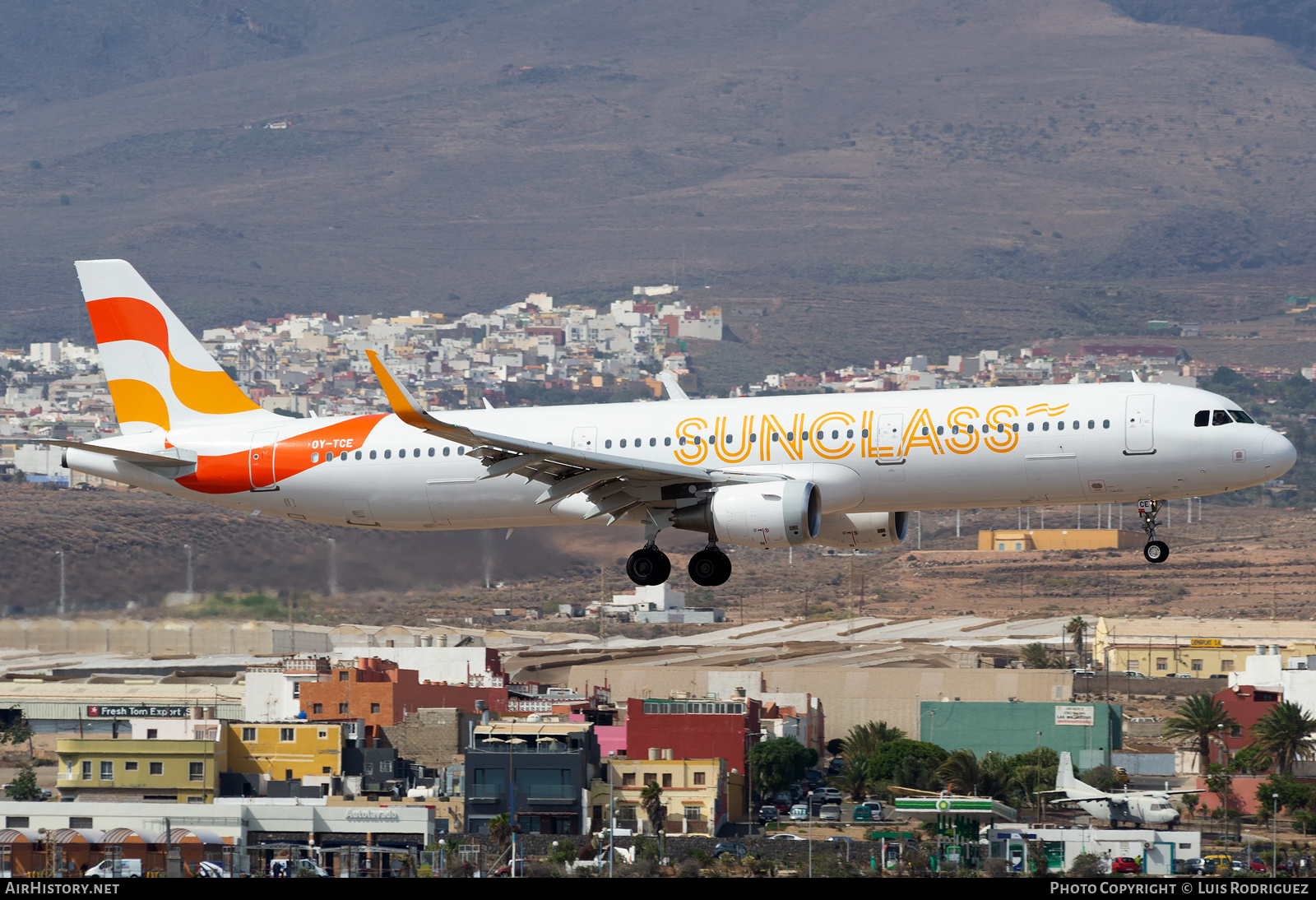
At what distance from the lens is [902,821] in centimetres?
8000

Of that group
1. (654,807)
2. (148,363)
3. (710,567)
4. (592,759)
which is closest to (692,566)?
(710,567)

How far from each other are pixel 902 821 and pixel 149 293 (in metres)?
45.1

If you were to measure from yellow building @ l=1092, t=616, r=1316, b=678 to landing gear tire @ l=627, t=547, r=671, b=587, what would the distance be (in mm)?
87731

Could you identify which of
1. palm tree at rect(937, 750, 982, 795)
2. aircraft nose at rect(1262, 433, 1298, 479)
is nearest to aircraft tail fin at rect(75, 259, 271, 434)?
aircraft nose at rect(1262, 433, 1298, 479)

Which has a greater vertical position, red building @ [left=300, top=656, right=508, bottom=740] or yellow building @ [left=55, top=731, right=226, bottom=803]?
red building @ [left=300, top=656, right=508, bottom=740]

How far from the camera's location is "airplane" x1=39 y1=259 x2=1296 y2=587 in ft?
127

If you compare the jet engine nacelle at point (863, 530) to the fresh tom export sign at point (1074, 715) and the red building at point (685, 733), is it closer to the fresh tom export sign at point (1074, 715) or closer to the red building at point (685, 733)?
the red building at point (685, 733)

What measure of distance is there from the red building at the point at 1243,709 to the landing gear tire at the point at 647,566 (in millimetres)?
66559

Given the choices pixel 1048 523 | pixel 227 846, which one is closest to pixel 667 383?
pixel 227 846

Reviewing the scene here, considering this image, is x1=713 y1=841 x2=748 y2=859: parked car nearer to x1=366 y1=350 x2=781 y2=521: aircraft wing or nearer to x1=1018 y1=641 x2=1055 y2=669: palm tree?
x1=366 y1=350 x2=781 y2=521: aircraft wing

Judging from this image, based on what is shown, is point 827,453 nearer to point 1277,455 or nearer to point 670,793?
point 1277,455

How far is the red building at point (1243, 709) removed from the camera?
329ft

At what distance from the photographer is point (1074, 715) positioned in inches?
3848

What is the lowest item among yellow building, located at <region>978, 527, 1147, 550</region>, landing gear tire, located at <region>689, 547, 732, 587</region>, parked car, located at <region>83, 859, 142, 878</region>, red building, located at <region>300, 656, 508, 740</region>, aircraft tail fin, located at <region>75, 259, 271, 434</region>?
parked car, located at <region>83, 859, 142, 878</region>
